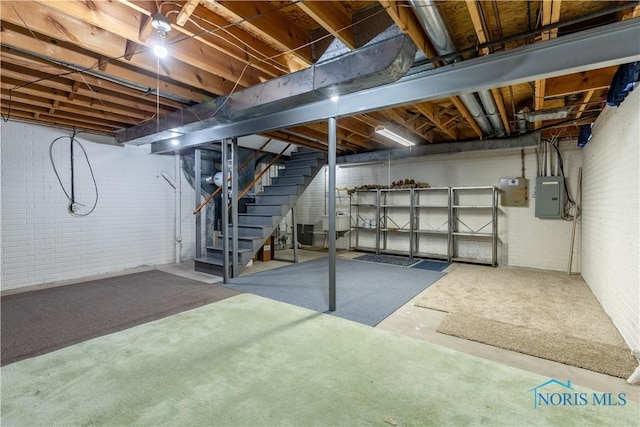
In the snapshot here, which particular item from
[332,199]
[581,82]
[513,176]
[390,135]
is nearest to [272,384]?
[332,199]

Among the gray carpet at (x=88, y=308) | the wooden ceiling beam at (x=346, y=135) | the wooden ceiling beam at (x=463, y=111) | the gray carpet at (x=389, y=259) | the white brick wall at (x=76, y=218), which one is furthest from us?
the gray carpet at (x=389, y=259)

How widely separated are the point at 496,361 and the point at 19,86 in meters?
5.56

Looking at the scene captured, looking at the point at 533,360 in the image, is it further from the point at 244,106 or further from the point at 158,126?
the point at 158,126

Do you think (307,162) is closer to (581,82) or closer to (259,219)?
(259,219)

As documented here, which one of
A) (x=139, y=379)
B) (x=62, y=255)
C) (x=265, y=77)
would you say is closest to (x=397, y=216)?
(x=265, y=77)

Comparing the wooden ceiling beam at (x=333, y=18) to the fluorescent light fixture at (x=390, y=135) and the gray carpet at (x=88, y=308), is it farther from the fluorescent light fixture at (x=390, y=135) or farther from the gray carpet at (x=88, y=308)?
the gray carpet at (x=88, y=308)

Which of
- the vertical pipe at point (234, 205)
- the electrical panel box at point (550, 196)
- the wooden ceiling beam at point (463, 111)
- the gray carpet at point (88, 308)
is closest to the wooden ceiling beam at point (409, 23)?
the wooden ceiling beam at point (463, 111)

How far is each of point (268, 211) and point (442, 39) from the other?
427cm

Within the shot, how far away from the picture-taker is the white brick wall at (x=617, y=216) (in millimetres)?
2463

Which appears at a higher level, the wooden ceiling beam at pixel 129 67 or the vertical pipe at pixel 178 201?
the wooden ceiling beam at pixel 129 67

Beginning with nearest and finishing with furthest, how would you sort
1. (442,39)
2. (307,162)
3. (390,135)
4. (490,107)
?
(442,39), (490,107), (390,135), (307,162)

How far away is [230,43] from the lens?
A: 104 inches

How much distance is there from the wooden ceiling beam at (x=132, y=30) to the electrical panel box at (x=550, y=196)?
215 inches

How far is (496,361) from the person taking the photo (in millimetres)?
2291
